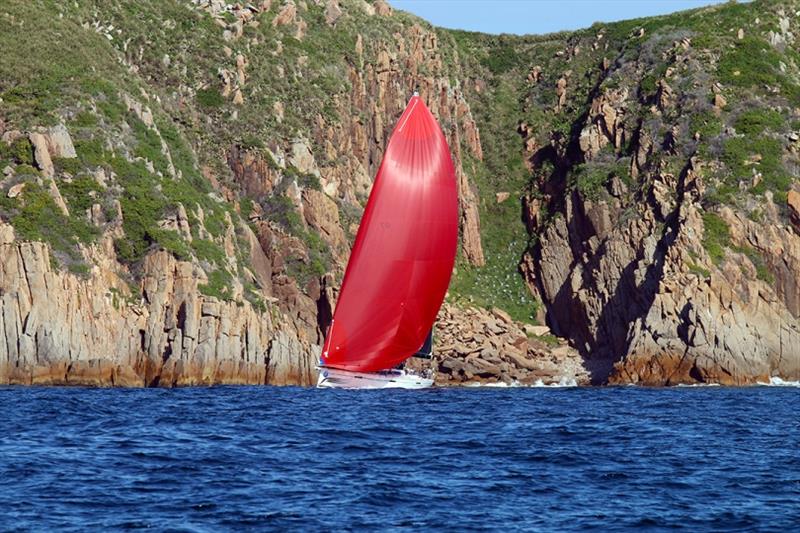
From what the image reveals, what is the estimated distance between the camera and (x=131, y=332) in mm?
83625

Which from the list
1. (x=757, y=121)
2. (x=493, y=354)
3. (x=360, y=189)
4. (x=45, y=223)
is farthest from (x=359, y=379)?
(x=757, y=121)

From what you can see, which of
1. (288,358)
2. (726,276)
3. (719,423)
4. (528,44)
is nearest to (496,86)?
(528,44)

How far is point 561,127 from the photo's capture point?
441 ft

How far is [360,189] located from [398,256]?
1769 inches

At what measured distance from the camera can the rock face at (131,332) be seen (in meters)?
77.6

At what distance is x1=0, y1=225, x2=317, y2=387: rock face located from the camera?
77625mm

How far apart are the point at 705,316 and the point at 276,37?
159 feet

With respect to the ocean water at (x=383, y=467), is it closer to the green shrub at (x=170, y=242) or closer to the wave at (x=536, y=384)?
the green shrub at (x=170, y=242)

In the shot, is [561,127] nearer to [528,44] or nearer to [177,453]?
[528,44]

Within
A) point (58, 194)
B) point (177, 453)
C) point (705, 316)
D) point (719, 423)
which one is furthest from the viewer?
point (705, 316)

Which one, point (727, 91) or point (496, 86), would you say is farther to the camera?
point (496, 86)

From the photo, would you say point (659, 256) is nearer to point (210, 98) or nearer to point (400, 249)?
point (400, 249)

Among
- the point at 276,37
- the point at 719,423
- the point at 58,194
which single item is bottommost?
the point at 719,423

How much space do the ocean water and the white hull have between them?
1327 centimetres
